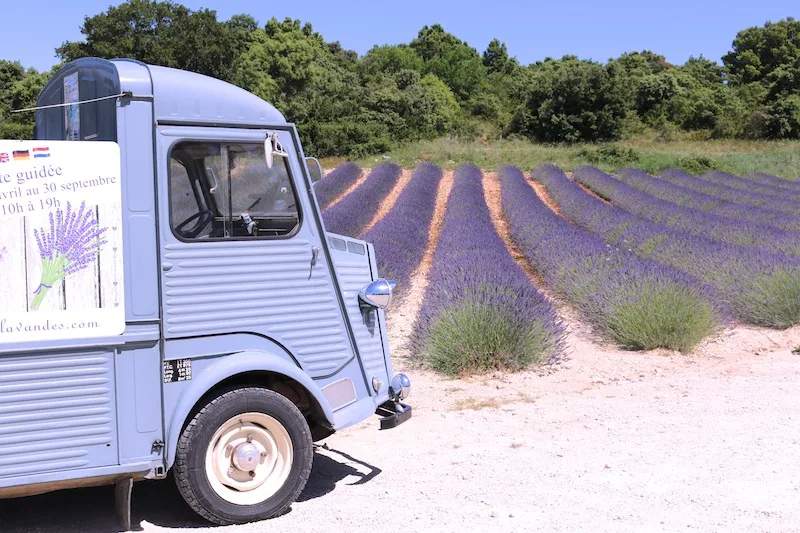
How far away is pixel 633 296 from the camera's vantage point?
8.33 metres

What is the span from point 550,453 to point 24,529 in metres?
2.97

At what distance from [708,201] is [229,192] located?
1711 centimetres

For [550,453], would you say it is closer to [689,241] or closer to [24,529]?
[24,529]

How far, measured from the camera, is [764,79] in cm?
5669

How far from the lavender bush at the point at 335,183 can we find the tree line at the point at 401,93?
311 inches

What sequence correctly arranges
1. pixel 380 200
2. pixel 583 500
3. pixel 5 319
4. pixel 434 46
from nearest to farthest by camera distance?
pixel 5 319 < pixel 583 500 < pixel 380 200 < pixel 434 46

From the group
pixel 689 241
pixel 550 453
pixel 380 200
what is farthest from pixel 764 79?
pixel 550 453

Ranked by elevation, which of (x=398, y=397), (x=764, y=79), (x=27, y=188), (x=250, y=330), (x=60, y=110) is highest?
(x=764, y=79)

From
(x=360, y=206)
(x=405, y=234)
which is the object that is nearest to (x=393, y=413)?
(x=405, y=234)

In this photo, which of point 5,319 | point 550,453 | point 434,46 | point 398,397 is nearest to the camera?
point 5,319

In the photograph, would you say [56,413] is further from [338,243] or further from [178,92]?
[338,243]

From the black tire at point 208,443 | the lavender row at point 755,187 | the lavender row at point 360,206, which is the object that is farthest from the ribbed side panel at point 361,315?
the lavender row at point 755,187

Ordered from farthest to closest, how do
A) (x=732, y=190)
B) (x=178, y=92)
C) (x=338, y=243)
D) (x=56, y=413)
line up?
(x=732, y=190)
(x=338, y=243)
(x=178, y=92)
(x=56, y=413)

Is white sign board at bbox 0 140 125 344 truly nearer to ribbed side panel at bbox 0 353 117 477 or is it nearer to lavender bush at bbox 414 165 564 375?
ribbed side panel at bbox 0 353 117 477
